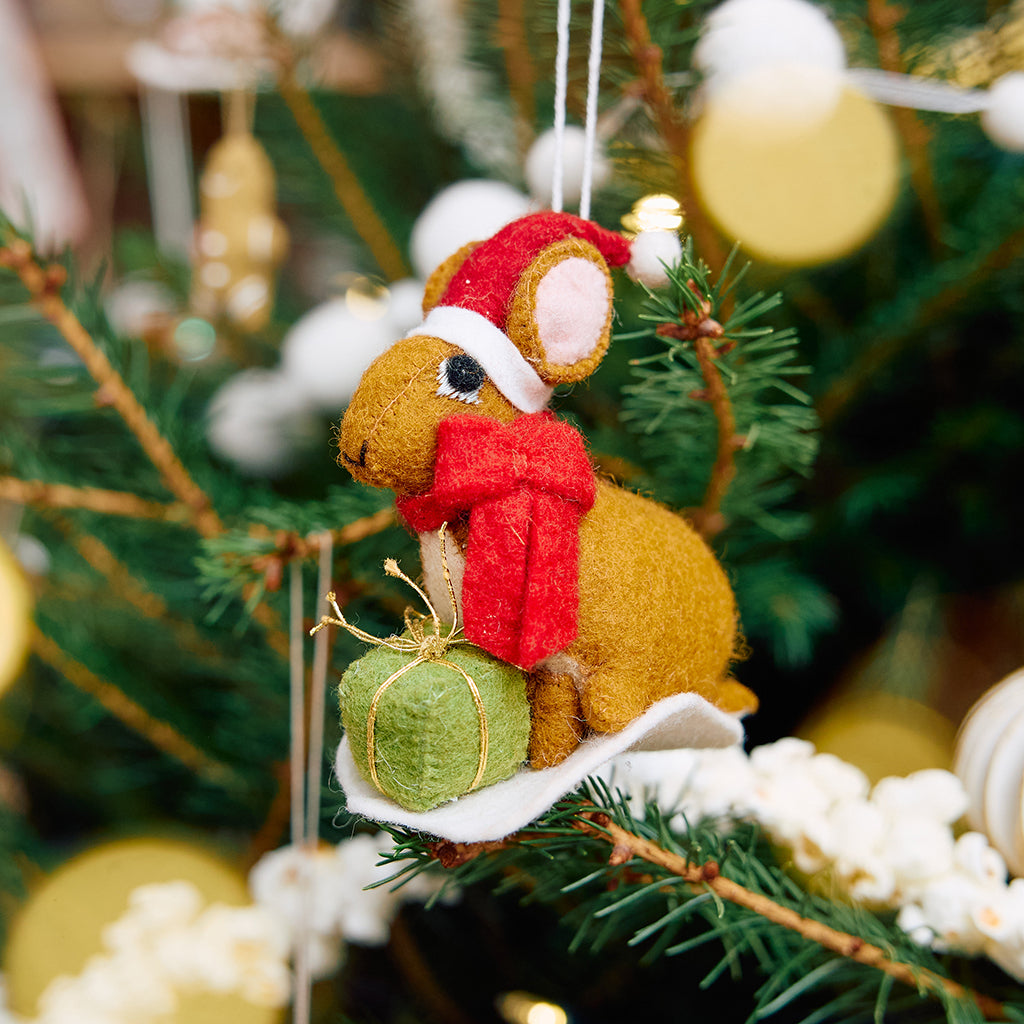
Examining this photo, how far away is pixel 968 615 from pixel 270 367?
0.55 meters

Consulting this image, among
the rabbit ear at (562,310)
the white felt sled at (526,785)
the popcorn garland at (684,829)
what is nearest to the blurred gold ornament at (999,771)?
the popcorn garland at (684,829)

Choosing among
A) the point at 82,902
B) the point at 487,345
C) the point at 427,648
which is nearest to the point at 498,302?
the point at 487,345

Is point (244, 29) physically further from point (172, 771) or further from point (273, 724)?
point (172, 771)

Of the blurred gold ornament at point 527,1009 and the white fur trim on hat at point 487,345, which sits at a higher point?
the white fur trim on hat at point 487,345

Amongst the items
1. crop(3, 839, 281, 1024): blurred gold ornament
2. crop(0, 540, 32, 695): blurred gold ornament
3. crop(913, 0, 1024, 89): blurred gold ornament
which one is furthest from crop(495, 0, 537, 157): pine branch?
crop(3, 839, 281, 1024): blurred gold ornament

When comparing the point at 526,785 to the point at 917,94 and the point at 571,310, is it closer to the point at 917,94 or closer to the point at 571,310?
the point at 571,310

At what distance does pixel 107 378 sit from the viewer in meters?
0.43

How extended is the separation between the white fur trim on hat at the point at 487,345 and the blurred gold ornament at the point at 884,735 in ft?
1.05

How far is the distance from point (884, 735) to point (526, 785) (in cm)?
29

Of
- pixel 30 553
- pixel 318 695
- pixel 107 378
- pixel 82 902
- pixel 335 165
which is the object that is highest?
pixel 335 165

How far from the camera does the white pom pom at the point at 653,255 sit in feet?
0.91

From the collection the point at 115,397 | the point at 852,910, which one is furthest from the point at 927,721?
the point at 115,397

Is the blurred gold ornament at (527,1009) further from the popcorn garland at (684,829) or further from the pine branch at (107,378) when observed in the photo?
the pine branch at (107,378)

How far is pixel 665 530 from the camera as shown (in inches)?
11.5
